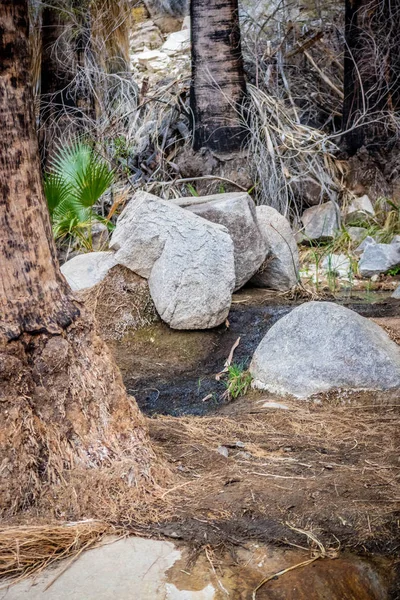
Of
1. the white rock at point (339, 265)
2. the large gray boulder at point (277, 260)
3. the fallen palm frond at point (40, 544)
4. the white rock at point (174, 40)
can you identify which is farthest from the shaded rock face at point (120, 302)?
the white rock at point (174, 40)

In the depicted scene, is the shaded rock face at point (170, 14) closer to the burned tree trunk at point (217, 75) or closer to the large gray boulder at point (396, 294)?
the burned tree trunk at point (217, 75)

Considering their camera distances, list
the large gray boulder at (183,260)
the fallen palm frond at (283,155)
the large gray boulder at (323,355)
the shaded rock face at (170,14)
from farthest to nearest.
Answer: the shaded rock face at (170,14) → the fallen palm frond at (283,155) → the large gray boulder at (183,260) → the large gray boulder at (323,355)

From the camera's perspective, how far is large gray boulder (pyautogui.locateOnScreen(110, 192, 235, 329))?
20.2 ft

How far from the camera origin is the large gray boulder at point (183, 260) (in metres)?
6.16

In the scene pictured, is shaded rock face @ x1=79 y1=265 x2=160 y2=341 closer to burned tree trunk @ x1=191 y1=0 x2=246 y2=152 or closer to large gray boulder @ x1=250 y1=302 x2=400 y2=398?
large gray boulder @ x1=250 y1=302 x2=400 y2=398

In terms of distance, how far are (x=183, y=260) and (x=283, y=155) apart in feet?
12.3

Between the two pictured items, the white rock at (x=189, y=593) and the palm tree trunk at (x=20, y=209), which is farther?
the palm tree trunk at (x=20, y=209)

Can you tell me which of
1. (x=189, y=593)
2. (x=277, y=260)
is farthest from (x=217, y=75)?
(x=189, y=593)

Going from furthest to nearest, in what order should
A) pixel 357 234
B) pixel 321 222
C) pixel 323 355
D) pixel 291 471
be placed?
pixel 321 222 < pixel 357 234 < pixel 323 355 < pixel 291 471

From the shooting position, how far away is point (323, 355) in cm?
455

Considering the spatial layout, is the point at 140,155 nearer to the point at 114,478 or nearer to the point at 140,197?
the point at 140,197

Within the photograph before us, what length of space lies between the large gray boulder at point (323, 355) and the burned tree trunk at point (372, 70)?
16.8 feet

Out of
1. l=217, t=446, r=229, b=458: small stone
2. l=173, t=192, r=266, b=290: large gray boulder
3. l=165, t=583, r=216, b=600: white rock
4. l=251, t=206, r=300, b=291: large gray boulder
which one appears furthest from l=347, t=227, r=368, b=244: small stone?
→ l=165, t=583, r=216, b=600: white rock

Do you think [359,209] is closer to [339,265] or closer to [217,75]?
[339,265]
